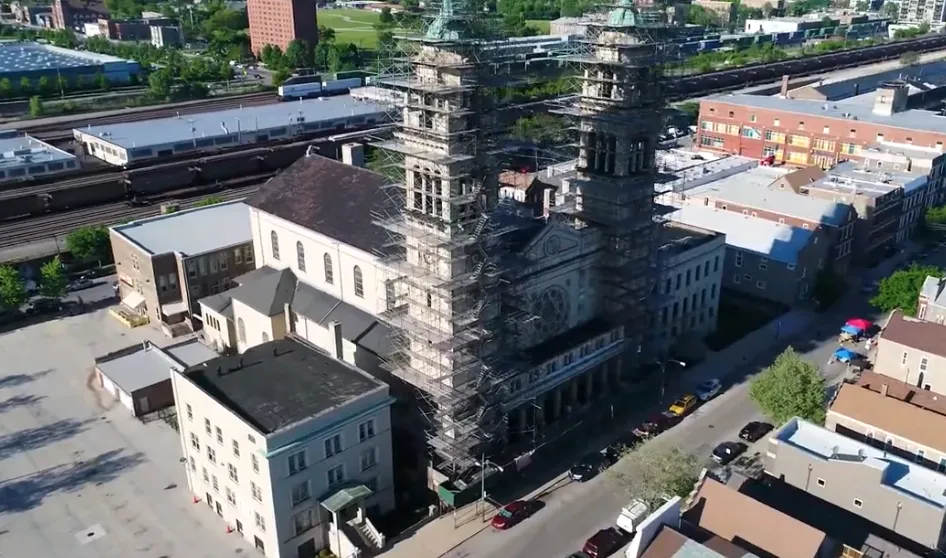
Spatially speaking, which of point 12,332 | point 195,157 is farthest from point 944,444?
point 195,157

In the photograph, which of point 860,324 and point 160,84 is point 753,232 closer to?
point 860,324

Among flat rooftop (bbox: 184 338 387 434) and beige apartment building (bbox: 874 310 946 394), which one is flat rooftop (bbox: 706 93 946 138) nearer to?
beige apartment building (bbox: 874 310 946 394)

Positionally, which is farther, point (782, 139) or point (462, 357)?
point (782, 139)

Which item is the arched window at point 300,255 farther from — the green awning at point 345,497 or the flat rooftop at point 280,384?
the green awning at point 345,497

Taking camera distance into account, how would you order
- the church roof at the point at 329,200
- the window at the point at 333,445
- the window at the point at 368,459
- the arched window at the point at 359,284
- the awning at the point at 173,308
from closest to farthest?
1. the window at the point at 333,445
2. the window at the point at 368,459
3. the arched window at the point at 359,284
4. the church roof at the point at 329,200
5. the awning at the point at 173,308

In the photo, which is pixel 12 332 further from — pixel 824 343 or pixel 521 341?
pixel 824 343

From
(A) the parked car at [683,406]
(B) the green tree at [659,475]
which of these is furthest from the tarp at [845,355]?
(B) the green tree at [659,475]

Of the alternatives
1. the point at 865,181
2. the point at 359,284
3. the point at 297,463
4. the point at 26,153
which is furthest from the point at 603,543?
the point at 26,153
